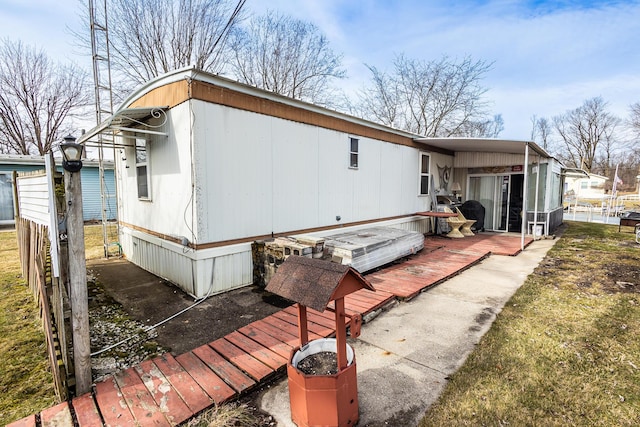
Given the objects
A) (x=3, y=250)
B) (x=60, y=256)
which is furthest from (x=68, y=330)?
(x=3, y=250)

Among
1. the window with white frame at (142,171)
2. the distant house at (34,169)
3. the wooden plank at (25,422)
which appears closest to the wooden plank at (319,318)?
the wooden plank at (25,422)

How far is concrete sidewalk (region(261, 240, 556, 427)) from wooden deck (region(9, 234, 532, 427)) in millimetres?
268

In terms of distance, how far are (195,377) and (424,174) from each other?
8.77m

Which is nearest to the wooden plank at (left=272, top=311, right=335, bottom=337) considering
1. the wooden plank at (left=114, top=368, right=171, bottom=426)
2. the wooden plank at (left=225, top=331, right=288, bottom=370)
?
the wooden plank at (left=225, top=331, right=288, bottom=370)

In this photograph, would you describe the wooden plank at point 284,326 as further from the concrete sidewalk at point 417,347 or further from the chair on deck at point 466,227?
the chair on deck at point 466,227

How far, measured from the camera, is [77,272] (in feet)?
7.88

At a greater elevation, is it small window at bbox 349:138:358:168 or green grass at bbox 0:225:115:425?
small window at bbox 349:138:358:168

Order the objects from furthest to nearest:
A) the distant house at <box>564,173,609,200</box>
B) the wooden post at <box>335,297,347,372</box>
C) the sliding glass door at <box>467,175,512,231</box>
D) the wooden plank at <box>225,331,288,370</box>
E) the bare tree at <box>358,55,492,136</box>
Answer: the distant house at <box>564,173,609,200</box> → the bare tree at <box>358,55,492,136</box> → the sliding glass door at <box>467,175,512,231</box> → the wooden plank at <box>225,331,288,370</box> → the wooden post at <box>335,297,347,372</box>

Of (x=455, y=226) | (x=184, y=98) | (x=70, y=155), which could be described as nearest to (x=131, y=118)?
(x=184, y=98)

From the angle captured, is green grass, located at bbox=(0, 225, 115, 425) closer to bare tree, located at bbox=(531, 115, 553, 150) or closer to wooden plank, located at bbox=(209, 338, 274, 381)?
wooden plank, located at bbox=(209, 338, 274, 381)

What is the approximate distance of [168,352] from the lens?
119 inches

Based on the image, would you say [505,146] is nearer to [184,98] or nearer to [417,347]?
[417,347]

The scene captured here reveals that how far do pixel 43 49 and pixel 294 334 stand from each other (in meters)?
27.5

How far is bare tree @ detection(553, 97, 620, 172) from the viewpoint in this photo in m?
37.0
